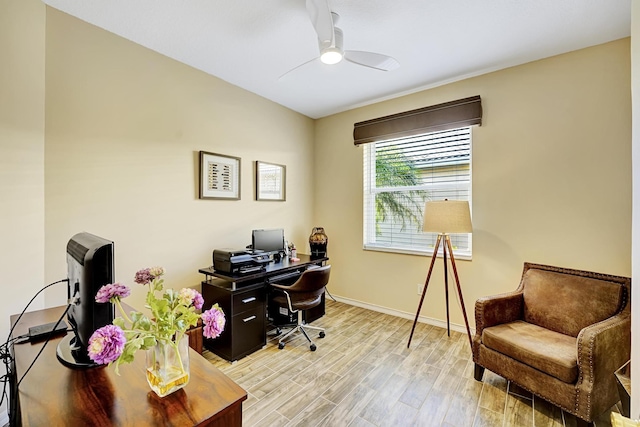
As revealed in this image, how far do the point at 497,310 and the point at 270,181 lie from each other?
2731 mm

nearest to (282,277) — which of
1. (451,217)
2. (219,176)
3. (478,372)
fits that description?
(219,176)

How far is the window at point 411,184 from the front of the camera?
308cm

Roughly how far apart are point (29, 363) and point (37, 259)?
1.08 m

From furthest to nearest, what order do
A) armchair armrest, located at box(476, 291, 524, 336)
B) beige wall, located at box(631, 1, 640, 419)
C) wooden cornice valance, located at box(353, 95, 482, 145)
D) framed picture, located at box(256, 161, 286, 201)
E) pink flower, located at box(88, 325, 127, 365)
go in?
framed picture, located at box(256, 161, 286, 201)
wooden cornice valance, located at box(353, 95, 482, 145)
armchair armrest, located at box(476, 291, 524, 336)
beige wall, located at box(631, 1, 640, 419)
pink flower, located at box(88, 325, 127, 365)

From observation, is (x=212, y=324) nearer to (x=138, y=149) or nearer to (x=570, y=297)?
(x=138, y=149)

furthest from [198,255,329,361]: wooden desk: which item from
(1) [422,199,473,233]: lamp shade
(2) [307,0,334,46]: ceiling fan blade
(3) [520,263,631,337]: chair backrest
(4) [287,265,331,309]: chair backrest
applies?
(3) [520,263,631,337]: chair backrest

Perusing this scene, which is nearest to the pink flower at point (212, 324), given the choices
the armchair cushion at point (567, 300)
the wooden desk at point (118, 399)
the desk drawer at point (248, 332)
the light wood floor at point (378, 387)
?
the wooden desk at point (118, 399)

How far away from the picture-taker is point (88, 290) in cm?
102

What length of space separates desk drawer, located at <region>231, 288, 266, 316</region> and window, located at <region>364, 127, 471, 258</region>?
5.45 ft

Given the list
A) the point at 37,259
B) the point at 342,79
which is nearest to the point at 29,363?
the point at 37,259

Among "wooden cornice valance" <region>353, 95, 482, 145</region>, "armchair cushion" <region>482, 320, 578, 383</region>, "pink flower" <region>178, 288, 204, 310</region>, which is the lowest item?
"armchair cushion" <region>482, 320, 578, 383</region>

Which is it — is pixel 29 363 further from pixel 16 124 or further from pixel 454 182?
pixel 454 182

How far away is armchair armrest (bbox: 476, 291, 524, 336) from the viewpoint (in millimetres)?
2164

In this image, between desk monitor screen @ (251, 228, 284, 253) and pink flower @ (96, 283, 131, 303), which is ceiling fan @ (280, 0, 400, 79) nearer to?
pink flower @ (96, 283, 131, 303)
